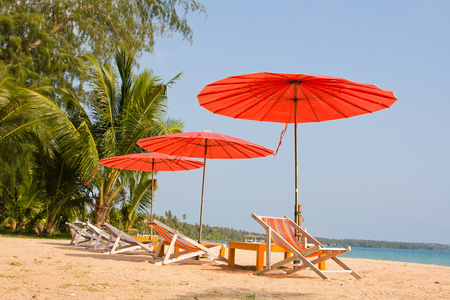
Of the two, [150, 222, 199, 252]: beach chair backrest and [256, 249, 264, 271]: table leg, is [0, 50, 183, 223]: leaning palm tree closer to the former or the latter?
[150, 222, 199, 252]: beach chair backrest

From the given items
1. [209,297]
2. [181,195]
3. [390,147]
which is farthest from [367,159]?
[209,297]

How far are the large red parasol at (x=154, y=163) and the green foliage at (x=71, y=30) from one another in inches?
A: 300

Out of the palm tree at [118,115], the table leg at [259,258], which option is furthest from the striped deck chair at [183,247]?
the palm tree at [118,115]

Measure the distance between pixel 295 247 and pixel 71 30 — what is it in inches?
621

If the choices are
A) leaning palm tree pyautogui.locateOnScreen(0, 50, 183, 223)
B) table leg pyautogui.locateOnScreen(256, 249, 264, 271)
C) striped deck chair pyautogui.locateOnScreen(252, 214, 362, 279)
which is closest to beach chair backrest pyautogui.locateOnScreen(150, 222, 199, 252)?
table leg pyautogui.locateOnScreen(256, 249, 264, 271)

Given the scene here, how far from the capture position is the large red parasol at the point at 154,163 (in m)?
7.77

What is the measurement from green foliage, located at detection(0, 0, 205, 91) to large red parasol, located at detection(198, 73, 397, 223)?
1074 cm

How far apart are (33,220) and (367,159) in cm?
3363

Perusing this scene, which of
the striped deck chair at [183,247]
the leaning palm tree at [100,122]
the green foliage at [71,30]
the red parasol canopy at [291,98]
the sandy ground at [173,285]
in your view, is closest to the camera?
the sandy ground at [173,285]

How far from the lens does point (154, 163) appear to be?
885 cm

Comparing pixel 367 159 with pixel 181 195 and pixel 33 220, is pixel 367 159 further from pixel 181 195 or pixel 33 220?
pixel 33 220

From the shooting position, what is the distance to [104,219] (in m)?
12.3

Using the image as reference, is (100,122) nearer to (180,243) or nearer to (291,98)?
(180,243)

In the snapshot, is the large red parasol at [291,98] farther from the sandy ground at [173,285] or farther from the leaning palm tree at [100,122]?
the leaning palm tree at [100,122]
